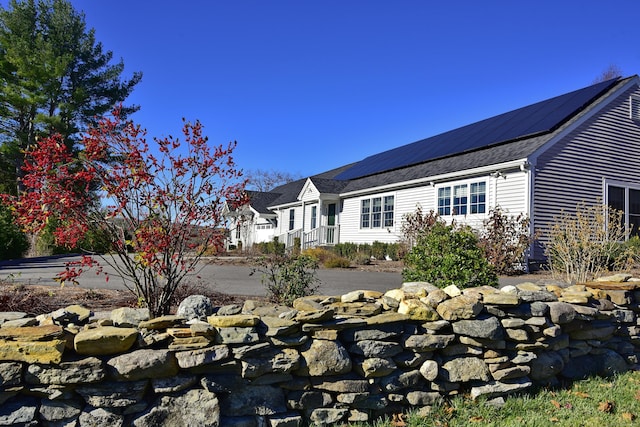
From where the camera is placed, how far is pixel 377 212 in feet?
57.2

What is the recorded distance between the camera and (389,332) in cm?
317

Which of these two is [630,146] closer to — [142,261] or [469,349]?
[469,349]

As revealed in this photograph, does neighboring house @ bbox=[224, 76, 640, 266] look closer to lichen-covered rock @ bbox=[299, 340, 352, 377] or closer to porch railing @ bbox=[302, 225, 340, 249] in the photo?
porch railing @ bbox=[302, 225, 340, 249]

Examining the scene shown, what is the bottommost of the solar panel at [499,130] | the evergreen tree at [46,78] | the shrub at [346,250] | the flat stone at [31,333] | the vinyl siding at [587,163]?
the flat stone at [31,333]

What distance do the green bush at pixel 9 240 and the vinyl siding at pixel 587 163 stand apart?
1578 cm

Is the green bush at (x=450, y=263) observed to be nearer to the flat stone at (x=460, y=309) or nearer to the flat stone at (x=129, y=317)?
the flat stone at (x=460, y=309)

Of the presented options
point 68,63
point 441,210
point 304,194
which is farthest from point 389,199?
point 68,63

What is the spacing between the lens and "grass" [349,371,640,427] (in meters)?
3.12

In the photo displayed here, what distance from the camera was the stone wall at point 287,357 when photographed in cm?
241

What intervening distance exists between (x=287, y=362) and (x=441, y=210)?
12047 mm

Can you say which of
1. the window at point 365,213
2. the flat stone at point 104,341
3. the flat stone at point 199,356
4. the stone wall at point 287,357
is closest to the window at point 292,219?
the window at point 365,213

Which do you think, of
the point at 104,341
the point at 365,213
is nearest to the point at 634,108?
the point at 365,213

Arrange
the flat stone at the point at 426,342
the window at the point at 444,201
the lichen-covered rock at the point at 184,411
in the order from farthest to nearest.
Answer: the window at the point at 444,201 → the flat stone at the point at 426,342 → the lichen-covered rock at the point at 184,411

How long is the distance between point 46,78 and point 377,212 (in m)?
18.9
